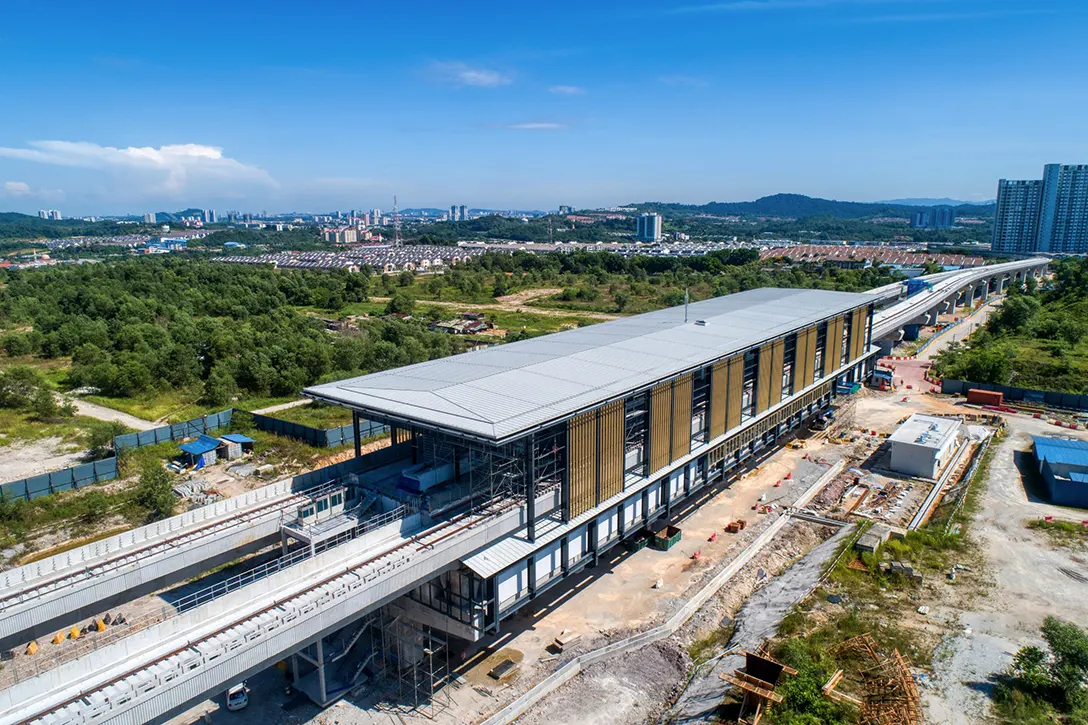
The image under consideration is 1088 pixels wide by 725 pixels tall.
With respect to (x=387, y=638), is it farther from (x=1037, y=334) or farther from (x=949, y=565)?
(x=1037, y=334)

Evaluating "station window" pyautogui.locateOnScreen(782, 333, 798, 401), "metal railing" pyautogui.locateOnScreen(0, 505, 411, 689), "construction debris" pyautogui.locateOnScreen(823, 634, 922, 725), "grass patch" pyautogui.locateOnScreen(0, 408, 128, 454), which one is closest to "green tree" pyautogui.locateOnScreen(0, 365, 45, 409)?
"grass patch" pyautogui.locateOnScreen(0, 408, 128, 454)

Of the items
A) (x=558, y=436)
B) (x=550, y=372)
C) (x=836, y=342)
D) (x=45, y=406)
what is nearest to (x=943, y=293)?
(x=836, y=342)

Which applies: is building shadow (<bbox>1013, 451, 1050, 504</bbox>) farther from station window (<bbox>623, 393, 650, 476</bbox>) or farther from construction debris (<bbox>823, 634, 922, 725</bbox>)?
station window (<bbox>623, 393, 650, 476</bbox>)

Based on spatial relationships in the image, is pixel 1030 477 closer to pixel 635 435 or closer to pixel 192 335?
pixel 635 435

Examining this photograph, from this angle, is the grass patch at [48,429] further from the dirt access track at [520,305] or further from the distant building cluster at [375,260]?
the distant building cluster at [375,260]

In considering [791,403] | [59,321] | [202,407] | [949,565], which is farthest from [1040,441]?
[59,321]

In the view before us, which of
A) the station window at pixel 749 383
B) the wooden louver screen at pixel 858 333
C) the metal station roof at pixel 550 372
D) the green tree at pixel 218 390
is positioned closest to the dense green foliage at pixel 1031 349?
the wooden louver screen at pixel 858 333
